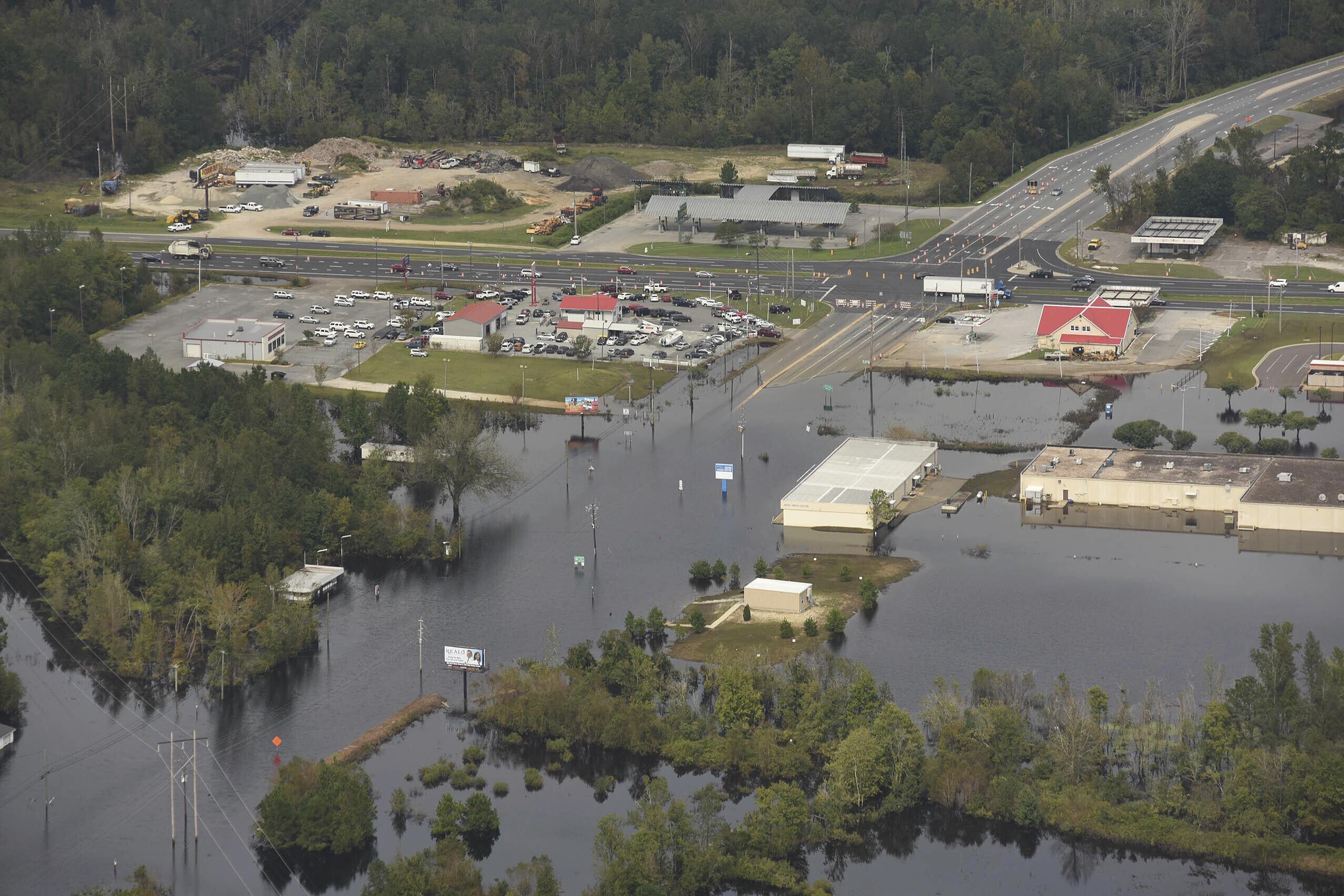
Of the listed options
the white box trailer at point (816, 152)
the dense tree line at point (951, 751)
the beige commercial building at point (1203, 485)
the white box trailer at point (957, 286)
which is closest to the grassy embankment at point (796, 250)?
the white box trailer at point (957, 286)

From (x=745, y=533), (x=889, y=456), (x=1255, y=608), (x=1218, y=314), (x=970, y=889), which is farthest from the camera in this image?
(x=1218, y=314)

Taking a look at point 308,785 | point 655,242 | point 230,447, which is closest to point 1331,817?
point 308,785

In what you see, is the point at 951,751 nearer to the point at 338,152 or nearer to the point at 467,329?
the point at 467,329

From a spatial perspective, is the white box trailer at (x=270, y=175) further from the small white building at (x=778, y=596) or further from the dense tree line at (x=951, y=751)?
the dense tree line at (x=951, y=751)

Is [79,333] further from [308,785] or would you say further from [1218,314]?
[1218,314]

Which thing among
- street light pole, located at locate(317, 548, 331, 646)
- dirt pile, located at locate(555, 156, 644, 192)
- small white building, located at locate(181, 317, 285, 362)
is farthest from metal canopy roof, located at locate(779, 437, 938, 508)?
dirt pile, located at locate(555, 156, 644, 192)
